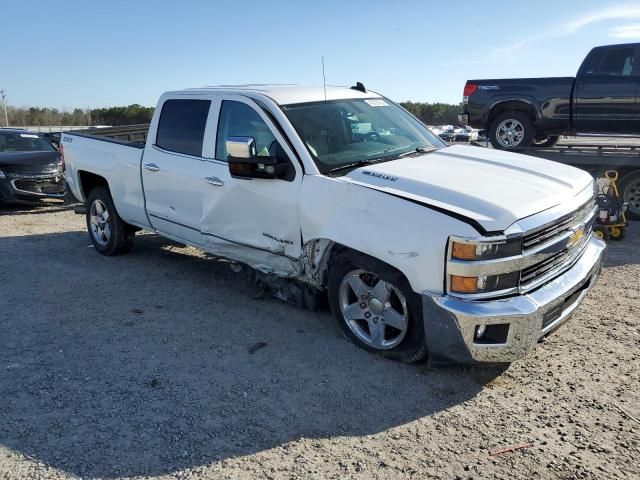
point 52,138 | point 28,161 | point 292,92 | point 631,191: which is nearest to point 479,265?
point 292,92

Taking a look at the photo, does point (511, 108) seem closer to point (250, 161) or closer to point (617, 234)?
point (617, 234)

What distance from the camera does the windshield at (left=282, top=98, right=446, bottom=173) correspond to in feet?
14.5

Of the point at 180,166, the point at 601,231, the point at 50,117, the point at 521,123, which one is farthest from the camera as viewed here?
the point at 50,117

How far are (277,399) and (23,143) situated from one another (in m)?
10.9

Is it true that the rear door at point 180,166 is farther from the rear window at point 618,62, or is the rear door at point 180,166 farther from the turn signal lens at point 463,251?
the rear window at point 618,62

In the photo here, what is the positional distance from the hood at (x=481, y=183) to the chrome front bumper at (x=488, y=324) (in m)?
0.49

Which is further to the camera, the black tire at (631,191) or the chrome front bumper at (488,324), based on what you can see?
the black tire at (631,191)

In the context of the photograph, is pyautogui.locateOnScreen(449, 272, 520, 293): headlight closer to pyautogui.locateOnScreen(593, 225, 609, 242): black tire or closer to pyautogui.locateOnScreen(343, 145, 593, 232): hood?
pyautogui.locateOnScreen(343, 145, 593, 232): hood

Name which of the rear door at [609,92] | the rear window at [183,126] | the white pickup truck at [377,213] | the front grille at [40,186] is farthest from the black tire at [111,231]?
the rear door at [609,92]

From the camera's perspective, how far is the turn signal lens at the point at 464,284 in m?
3.36

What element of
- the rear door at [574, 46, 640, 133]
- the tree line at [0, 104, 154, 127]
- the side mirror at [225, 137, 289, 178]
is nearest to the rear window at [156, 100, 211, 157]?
the side mirror at [225, 137, 289, 178]

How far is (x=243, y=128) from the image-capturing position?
4.90 metres

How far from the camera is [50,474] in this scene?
2848 millimetres

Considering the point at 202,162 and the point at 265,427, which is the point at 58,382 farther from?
the point at 202,162
